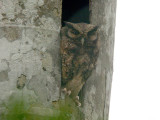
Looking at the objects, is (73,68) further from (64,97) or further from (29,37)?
(29,37)

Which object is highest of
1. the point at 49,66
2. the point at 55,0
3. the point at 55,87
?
the point at 55,0

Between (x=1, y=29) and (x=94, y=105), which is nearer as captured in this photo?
(x=1, y=29)

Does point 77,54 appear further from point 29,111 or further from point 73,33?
point 29,111

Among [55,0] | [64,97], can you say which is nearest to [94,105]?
[64,97]

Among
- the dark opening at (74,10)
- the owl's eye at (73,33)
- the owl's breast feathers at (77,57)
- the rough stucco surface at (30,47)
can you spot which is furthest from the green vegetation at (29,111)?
the dark opening at (74,10)

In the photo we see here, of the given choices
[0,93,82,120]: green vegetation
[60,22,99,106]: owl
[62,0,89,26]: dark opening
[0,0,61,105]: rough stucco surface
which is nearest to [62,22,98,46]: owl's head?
[60,22,99,106]: owl

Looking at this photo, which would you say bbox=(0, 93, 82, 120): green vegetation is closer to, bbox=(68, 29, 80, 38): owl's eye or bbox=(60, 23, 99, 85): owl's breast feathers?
bbox=(60, 23, 99, 85): owl's breast feathers

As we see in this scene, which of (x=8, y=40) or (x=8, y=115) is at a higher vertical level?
(x=8, y=40)

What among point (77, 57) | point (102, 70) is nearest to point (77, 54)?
point (77, 57)
